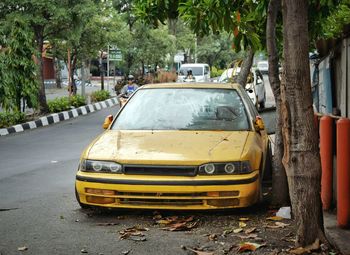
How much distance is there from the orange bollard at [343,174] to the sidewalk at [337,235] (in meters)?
0.10

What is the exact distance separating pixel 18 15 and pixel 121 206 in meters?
12.8

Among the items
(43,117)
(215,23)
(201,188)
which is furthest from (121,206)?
(43,117)

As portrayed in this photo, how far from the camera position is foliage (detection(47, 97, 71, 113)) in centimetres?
2051

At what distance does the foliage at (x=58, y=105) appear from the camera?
2051cm

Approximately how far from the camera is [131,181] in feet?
17.8

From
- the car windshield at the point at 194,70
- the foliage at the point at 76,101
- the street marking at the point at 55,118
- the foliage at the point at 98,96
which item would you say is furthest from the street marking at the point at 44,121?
the car windshield at the point at 194,70

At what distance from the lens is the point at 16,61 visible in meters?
16.5

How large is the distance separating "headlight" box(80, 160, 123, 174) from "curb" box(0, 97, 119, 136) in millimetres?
10262

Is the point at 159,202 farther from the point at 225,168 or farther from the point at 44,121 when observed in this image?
the point at 44,121

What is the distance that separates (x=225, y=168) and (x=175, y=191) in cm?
53

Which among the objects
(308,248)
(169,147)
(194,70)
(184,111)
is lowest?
(308,248)

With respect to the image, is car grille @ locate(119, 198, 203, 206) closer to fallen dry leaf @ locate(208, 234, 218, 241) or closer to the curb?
fallen dry leaf @ locate(208, 234, 218, 241)

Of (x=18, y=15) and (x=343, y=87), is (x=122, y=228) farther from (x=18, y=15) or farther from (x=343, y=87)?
(x=18, y=15)

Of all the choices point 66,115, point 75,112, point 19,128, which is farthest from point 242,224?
point 75,112
